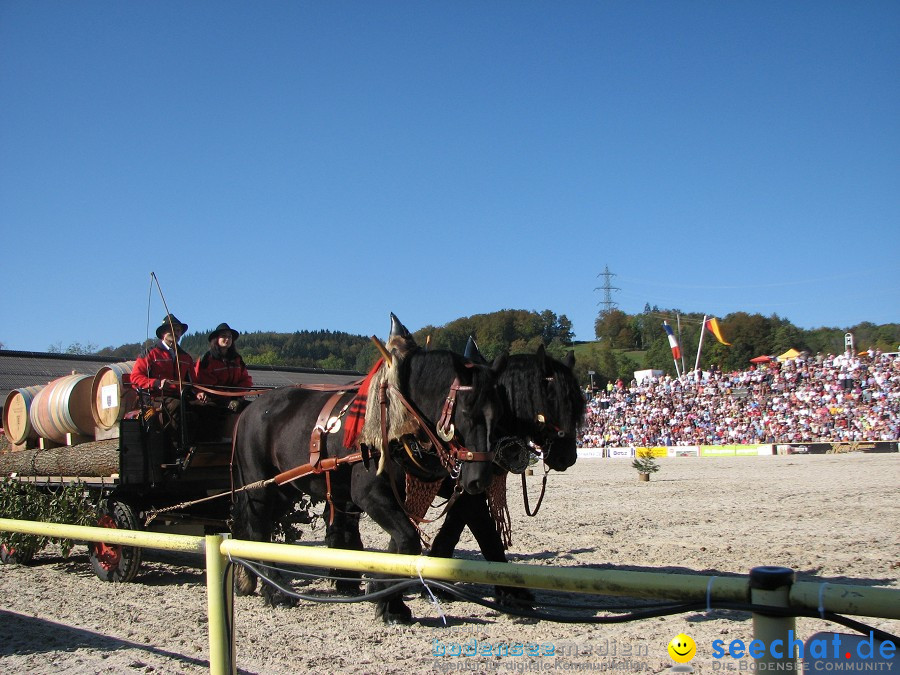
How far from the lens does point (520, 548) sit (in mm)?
8734

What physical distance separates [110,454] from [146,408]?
568mm

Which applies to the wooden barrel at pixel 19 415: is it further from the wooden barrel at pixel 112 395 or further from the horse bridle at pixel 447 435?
the horse bridle at pixel 447 435

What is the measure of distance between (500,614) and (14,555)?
19.2ft

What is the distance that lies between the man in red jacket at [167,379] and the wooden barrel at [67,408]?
1.14 meters

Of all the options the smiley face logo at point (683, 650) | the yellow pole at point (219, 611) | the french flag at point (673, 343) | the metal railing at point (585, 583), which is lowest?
the smiley face logo at point (683, 650)

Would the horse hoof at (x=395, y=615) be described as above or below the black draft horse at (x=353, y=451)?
below

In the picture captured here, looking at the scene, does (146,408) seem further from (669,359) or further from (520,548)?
(669,359)

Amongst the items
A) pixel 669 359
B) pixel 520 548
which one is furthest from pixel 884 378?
pixel 669 359

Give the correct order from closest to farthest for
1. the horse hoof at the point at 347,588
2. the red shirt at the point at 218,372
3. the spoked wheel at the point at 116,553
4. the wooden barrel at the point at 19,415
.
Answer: the horse hoof at the point at 347,588, the spoked wheel at the point at 116,553, the red shirt at the point at 218,372, the wooden barrel at the point at 19,415

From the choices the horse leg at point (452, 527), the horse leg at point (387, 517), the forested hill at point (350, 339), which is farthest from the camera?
the forested hill at point (350, 339)

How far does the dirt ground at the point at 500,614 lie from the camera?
14.9 ft

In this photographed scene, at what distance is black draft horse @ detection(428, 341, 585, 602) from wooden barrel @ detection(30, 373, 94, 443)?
177 inches

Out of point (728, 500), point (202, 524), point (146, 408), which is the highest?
point (146, 408)

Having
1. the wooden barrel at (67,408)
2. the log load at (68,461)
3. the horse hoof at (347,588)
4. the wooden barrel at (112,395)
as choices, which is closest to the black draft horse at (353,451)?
the horse hoof at (347,588)
